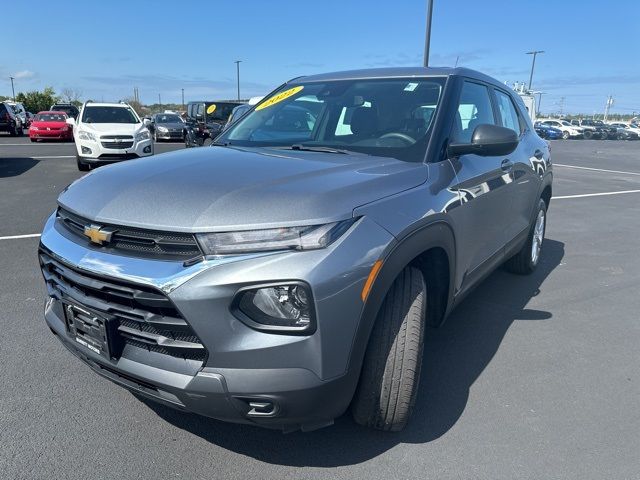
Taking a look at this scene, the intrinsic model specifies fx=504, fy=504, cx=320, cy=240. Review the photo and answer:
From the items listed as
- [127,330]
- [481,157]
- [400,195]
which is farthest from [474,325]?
[127,330]

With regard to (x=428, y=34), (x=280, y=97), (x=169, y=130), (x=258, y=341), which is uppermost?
(x=428, y=34)

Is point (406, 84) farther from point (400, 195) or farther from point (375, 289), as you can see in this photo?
point (375, 289)

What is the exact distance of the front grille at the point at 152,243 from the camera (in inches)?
75.1

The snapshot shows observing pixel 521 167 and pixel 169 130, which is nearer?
pixel 521 167

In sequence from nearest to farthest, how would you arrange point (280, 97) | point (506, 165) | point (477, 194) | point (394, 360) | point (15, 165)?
point (394, 360) → point (477, 194) → point (506, 165) → point (280, 97) → point (15, 165)

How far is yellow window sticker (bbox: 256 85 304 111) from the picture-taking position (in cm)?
374

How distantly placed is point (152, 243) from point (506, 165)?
2675 millimetres

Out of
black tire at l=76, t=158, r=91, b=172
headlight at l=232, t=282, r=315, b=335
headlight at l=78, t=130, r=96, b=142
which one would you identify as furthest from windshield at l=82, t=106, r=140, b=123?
headlight at l=232, t=282, r=315, b=335

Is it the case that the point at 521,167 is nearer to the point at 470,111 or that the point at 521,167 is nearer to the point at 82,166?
the point at 470,111

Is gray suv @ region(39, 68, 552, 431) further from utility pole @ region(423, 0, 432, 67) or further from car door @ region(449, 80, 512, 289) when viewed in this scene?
utility pole @ region(423, 0, 432, 67)

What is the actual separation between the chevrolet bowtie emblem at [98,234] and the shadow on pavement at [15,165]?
1106 cm

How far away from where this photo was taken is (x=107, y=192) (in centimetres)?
225

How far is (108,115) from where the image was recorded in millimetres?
12875

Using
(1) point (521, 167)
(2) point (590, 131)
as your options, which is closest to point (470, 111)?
(1) point (521, 167)
